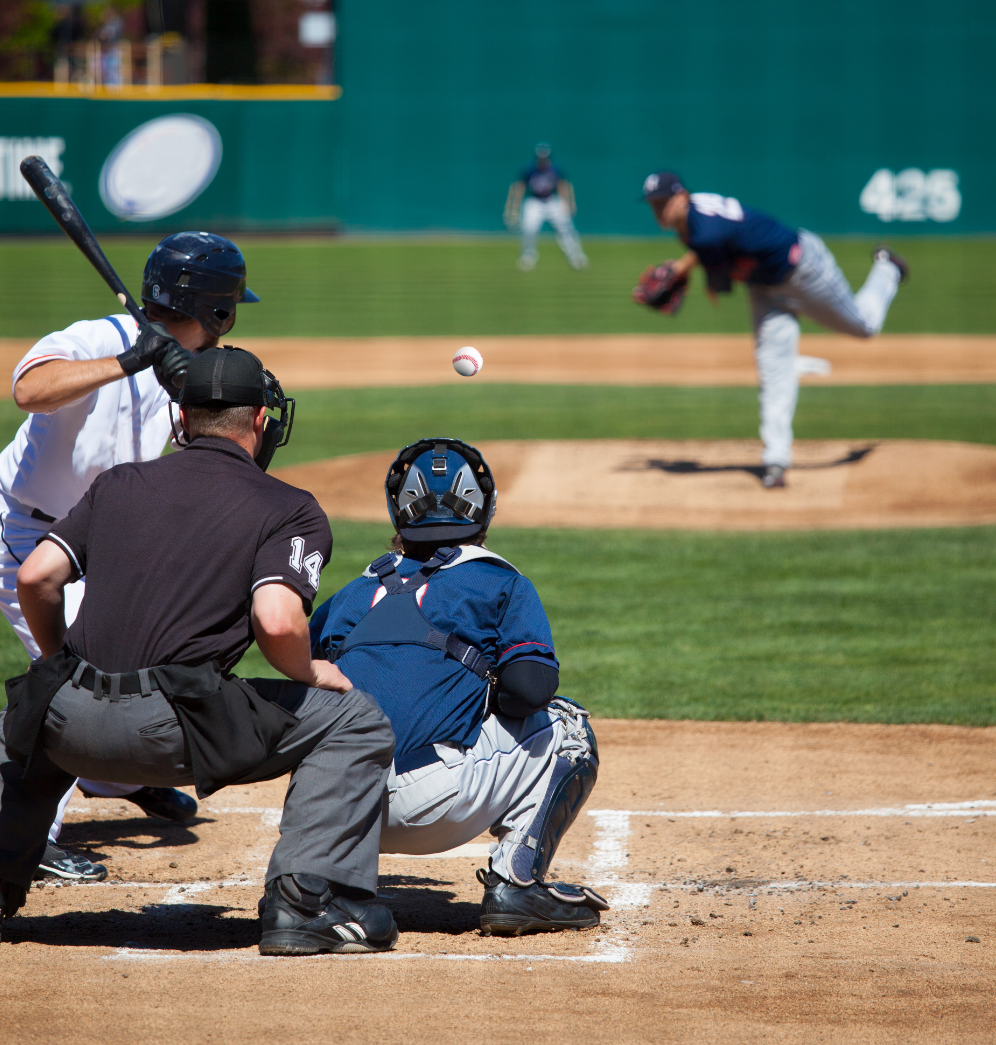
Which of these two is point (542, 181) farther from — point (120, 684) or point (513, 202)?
point (120, 684)

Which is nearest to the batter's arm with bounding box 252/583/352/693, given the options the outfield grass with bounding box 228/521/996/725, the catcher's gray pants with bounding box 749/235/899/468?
the outfield grass with bounding box 228/521/996/725

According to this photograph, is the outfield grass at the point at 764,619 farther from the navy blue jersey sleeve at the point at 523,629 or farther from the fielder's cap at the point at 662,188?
the navy blue jersey sleeve at the point at 523,629

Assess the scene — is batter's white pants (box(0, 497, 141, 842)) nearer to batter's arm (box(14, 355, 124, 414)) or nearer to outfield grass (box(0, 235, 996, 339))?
batter's arm (box(14, 355, 124, 414))

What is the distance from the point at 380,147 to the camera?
1265 inches

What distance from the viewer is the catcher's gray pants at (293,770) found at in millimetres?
2895

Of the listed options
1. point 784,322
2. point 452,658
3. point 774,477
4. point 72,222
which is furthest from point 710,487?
point 452,658

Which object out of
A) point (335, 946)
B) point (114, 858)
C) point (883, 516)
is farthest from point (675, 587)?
point (335, 946)

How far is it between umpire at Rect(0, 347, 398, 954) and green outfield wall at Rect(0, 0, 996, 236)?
28.7m

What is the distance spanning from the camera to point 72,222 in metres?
3.96

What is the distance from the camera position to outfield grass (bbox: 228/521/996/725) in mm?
5688

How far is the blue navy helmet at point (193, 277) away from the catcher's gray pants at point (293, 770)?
1.28 meters

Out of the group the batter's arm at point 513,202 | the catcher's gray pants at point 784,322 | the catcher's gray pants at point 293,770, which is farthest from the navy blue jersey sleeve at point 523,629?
the batter's arm at point 513,202

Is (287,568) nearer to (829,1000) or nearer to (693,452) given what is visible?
(829,1000)

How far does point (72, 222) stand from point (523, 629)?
1.89 m
